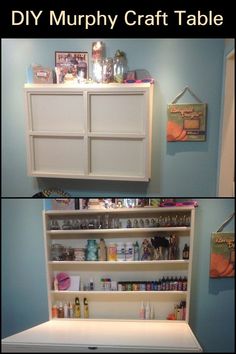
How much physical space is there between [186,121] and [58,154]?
0.35m

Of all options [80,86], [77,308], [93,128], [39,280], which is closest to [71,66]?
[80,86]

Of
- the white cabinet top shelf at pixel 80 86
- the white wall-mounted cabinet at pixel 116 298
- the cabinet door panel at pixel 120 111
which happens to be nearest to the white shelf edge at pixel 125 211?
the white wall-mounted cabinet at pixel 116 298

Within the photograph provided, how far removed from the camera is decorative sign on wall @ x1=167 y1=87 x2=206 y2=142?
2.23ft

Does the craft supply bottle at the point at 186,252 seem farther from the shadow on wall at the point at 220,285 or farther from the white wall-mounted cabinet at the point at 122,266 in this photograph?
the shadow on wall at the point at 220,285

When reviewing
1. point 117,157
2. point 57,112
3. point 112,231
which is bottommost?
point 112,231

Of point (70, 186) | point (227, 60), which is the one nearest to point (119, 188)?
point (70, 186)

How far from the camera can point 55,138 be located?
704mm

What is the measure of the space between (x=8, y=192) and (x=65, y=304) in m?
0.50

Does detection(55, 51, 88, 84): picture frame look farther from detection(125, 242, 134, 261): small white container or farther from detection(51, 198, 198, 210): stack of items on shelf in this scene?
detection(125, 242, 134, 261): small white container

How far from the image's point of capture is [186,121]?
2.26ft

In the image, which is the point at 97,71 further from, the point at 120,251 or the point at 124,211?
the point at 120,251

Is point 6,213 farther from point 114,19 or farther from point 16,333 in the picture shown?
point 114,19

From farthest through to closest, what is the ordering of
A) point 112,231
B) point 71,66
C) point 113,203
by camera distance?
point 112,231 → point 113,203 → point 71,66

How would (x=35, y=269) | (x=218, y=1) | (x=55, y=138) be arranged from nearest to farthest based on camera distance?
(x=218, y=1), (x=55, y=138), (x=35, y=269)
